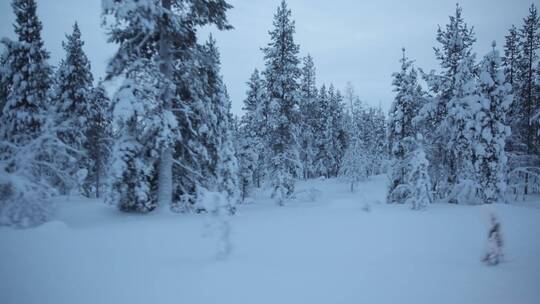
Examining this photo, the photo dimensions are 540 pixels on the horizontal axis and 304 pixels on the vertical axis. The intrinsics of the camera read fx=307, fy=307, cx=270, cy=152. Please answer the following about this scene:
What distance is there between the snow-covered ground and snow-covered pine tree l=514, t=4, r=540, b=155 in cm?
2281

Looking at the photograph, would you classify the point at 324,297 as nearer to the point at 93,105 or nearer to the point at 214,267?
the point at 214,267

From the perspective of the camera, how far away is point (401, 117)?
929 inches

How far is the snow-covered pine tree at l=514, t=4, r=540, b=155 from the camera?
2739cm

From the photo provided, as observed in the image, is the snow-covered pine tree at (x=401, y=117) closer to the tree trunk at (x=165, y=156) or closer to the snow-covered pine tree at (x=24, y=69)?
the tree trunk at (x=165, y=156)

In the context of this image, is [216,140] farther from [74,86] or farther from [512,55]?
[512,55]

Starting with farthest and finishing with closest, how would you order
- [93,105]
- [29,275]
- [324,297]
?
[93,105], [29,275], [324,297]

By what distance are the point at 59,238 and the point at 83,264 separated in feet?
6.52

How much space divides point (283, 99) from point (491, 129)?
14471mm

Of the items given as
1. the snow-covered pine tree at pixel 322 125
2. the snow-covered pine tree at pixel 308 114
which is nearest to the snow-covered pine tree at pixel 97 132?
the snow-covered pine tree at pixel 308 114

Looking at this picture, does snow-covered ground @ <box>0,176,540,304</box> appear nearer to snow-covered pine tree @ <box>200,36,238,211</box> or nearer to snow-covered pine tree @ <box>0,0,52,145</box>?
snow-covered pine tree @ <box>200,36,238,211</box>

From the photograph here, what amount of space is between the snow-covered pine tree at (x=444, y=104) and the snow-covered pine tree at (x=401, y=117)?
3.20 ft

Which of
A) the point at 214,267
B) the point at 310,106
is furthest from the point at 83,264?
the point at 310,106

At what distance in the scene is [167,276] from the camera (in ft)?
18.7

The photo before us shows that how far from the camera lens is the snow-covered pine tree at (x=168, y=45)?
11000 mm
